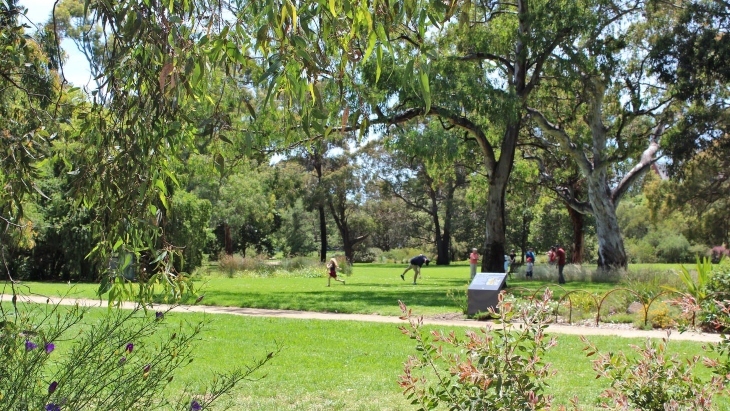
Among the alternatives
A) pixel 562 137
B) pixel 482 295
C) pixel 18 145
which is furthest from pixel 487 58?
pixel 18 145

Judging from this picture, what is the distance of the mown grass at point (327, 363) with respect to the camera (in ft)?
24.1

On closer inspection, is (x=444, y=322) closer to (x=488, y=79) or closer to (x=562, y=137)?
(x=488, y=79)

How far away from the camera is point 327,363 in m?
9.67

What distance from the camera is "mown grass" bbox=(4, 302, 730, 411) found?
734 cm

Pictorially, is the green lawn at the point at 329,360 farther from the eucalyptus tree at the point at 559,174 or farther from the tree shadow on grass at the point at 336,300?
the eucalyptus tree at the point at 559,174

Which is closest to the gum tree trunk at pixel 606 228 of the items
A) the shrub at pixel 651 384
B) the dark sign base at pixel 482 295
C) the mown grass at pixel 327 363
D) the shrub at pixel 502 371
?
the dark sign base at pixel 482 295

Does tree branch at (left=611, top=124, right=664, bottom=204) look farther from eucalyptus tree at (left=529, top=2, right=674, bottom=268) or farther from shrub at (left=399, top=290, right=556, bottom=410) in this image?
shrub at (left=399, top=290, right=556, bottom=410)

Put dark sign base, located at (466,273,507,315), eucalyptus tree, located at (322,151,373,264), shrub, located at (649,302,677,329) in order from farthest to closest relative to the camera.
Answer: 1. eucalyptus tree, located at (322,151,373,264)
2. dark sign base, located at (466,273,507,315)
3. shrub, located at (649,302,677,329)

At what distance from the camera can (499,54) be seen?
24.0 m

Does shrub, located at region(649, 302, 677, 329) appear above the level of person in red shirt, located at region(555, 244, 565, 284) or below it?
below

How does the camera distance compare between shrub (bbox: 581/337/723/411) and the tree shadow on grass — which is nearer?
shrub (bbox: 581/337/723/411)

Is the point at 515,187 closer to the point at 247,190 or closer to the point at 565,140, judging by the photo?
the point at 565,140

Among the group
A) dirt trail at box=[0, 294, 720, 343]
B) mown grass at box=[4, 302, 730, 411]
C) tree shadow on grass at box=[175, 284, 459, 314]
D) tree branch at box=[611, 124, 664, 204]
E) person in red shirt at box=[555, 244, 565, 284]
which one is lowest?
mown grass at box=[4, 302, 730, 411]

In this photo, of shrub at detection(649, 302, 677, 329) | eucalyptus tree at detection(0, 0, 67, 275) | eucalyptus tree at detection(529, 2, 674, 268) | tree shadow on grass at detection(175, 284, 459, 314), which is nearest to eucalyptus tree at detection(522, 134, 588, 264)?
eucalyptus tree at detection(529, 2, 674, 268)
